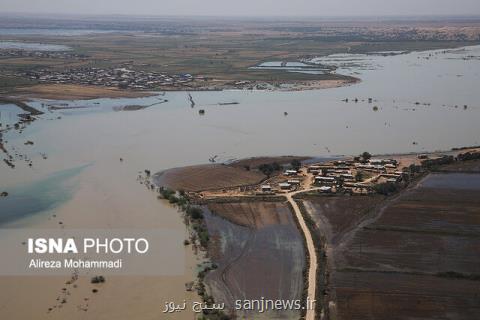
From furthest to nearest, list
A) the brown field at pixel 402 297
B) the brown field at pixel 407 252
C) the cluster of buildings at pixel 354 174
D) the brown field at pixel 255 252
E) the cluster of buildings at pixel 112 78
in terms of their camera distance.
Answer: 1. the cluster of buildings at pixel 112 78
2. the cluster of buildings at pixel 354 174
3. the brown field at pixel 255 252
4. the brown field at pixel 407 252
5. the brown field at pixel 402 297

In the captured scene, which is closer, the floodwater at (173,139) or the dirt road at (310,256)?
the dirt road at (310,256)

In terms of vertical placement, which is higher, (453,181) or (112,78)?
(112,78)

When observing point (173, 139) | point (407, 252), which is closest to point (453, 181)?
point (407, 252)

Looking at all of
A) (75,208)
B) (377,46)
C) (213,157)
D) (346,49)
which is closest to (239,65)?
(346,49)

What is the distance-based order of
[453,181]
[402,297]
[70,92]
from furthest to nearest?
[70,92], [453,181], [402,297]

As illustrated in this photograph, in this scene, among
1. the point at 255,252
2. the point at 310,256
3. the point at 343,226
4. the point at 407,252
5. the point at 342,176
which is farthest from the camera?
the point at 342,176

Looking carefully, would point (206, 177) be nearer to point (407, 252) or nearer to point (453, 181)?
point (407, 252)

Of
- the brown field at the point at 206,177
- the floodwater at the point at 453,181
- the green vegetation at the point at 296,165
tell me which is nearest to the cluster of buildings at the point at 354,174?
the green vegetation at the point at 296,165

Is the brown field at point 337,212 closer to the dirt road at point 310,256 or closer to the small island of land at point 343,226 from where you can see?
the small island of land at point 343,226
